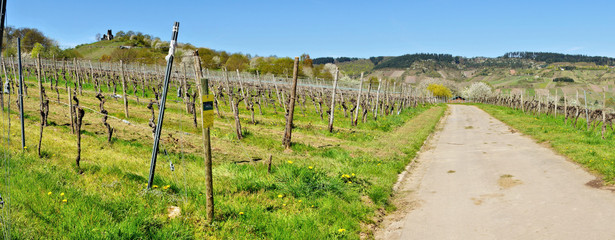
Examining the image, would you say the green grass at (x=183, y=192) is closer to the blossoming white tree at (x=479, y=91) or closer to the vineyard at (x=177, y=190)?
the vineyard at (x=177, y=190)

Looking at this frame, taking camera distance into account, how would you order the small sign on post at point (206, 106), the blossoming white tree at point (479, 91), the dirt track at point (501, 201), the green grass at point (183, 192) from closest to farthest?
the green grass at point (183, 192), the small sign on post at point (206, 106), the dirt track at point (501, 201), the blossoming white tree at point (479, 91)

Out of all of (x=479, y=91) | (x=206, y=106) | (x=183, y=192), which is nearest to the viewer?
(x=206, y=106)

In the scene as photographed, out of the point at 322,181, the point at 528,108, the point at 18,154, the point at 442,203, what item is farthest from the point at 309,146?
the point at 528,108

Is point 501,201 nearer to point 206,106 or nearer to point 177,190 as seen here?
point 206,106

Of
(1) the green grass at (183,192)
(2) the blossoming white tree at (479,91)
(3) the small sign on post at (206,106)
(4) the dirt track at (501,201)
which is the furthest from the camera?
(2) the blossoming white tree at (479,91)

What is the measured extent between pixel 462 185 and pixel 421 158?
13.0 ft

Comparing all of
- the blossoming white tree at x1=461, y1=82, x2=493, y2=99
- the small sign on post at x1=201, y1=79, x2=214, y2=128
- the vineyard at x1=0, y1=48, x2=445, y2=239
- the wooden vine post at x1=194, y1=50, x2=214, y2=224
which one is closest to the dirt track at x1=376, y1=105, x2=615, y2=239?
the vineyard at x1=0, y1=48, x2=445, y2=239

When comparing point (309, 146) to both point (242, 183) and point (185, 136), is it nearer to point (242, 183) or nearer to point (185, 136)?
point (185, 136)

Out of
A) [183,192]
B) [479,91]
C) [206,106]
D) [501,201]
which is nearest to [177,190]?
[183,192]

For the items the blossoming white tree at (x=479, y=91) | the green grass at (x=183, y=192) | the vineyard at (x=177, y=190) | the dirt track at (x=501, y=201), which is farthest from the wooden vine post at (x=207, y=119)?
the blossoming white tree at (x=479, y=91)

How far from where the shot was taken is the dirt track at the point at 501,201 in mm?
5812

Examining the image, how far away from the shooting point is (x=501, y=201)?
740 centimetres

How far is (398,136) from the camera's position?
17609mm

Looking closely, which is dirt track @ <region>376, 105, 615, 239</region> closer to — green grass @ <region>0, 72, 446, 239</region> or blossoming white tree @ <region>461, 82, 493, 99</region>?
green grass @ <region>0, 72, 446, 239</region>
